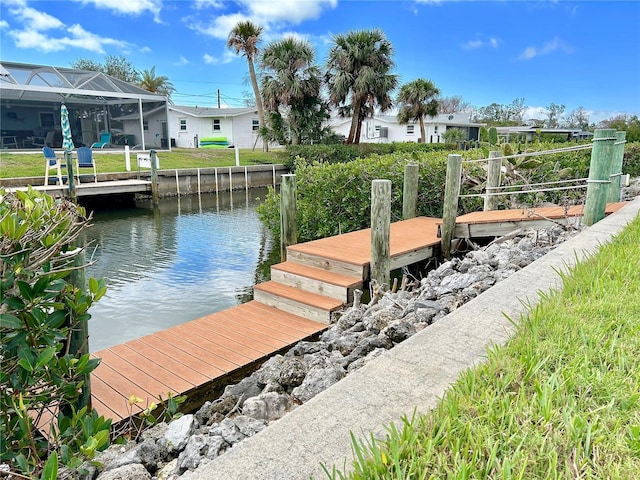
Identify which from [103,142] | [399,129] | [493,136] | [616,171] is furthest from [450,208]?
[399,129]

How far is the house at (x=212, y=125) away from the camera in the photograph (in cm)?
3322

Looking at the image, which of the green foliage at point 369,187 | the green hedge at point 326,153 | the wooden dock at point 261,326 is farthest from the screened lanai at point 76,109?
the wooden dock at point 261,326

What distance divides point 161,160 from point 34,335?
20636 millimetres

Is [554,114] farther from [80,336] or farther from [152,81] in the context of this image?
[80,336]

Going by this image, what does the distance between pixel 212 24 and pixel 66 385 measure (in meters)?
33.5

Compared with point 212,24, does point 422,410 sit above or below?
below

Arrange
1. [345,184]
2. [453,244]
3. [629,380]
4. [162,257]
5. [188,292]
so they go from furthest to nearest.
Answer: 1. [162,257]
2. [345,184]
3. [188,292]
4. [453,244]
5. [629,380]

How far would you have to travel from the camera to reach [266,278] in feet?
24.6

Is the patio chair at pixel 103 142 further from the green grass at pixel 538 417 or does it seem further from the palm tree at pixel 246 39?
the green grass at pixel 538 417

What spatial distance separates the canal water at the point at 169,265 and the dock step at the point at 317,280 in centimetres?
132

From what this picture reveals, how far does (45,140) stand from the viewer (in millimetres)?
22438

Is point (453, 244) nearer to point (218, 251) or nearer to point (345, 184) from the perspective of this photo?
point (345, 184)

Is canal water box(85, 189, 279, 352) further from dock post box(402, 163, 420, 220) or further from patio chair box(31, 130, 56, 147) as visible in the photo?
patio chair box(31, 130, 56, 147)

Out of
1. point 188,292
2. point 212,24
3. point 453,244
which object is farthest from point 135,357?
point 212,24
